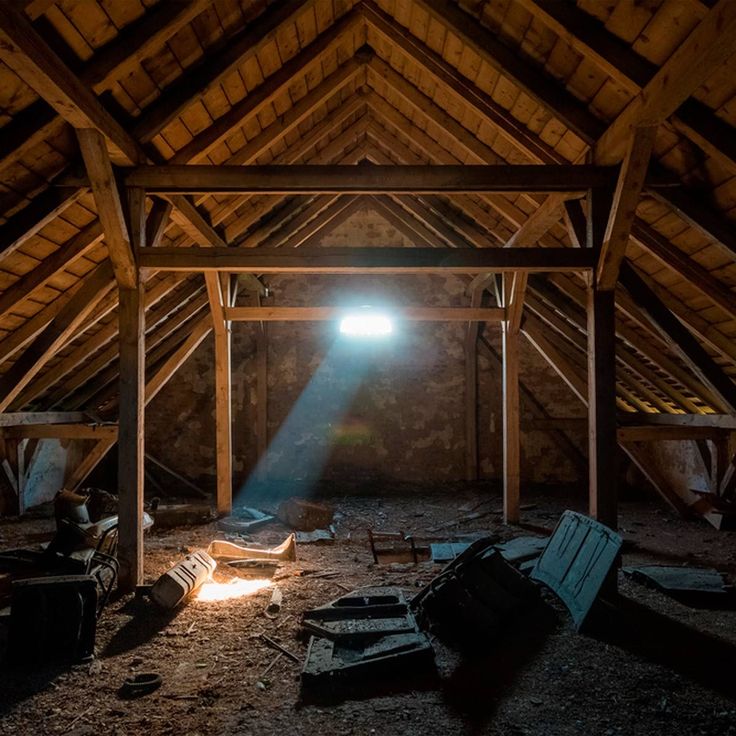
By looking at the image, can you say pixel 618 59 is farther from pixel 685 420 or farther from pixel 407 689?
pixel 685 420

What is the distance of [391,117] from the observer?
6145 millimetres

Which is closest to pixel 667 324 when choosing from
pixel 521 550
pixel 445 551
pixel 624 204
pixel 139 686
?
pixel 624 204

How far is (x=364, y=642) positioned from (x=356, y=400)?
6511 millimetres

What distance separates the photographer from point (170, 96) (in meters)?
4.14

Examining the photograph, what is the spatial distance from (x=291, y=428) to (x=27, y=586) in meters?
6.51

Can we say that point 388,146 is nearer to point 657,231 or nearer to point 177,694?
point 657,231

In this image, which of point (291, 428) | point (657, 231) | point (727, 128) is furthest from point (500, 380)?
point (727, 128)

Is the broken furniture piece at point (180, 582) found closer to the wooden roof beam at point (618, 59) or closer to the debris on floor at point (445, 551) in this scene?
the debris on floor at point (445, 551)

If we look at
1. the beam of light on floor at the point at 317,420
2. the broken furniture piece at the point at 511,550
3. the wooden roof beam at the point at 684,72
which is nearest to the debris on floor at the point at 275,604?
the broken furniture piece at the point at 511,550

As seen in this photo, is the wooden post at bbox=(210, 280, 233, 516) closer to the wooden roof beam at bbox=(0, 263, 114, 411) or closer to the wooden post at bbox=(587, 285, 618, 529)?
the wooden roof beam at bbox=(0, 263, 114, 411)

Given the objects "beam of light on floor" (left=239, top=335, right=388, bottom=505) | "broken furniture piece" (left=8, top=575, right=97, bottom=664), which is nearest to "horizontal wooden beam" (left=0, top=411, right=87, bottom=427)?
"beam of light on floor" (left=239, top=335, right=388, bottom=505)

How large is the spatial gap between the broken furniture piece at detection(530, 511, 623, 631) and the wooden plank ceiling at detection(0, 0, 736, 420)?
6.07 feet

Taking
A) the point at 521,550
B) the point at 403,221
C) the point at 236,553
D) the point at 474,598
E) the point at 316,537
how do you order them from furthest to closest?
1. the point at 403,221
2. the point at 316,537
3. the point at 236,553
4. the point at 521,550
5. the point at 474,598

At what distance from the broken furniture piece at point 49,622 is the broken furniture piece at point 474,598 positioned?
211cm
